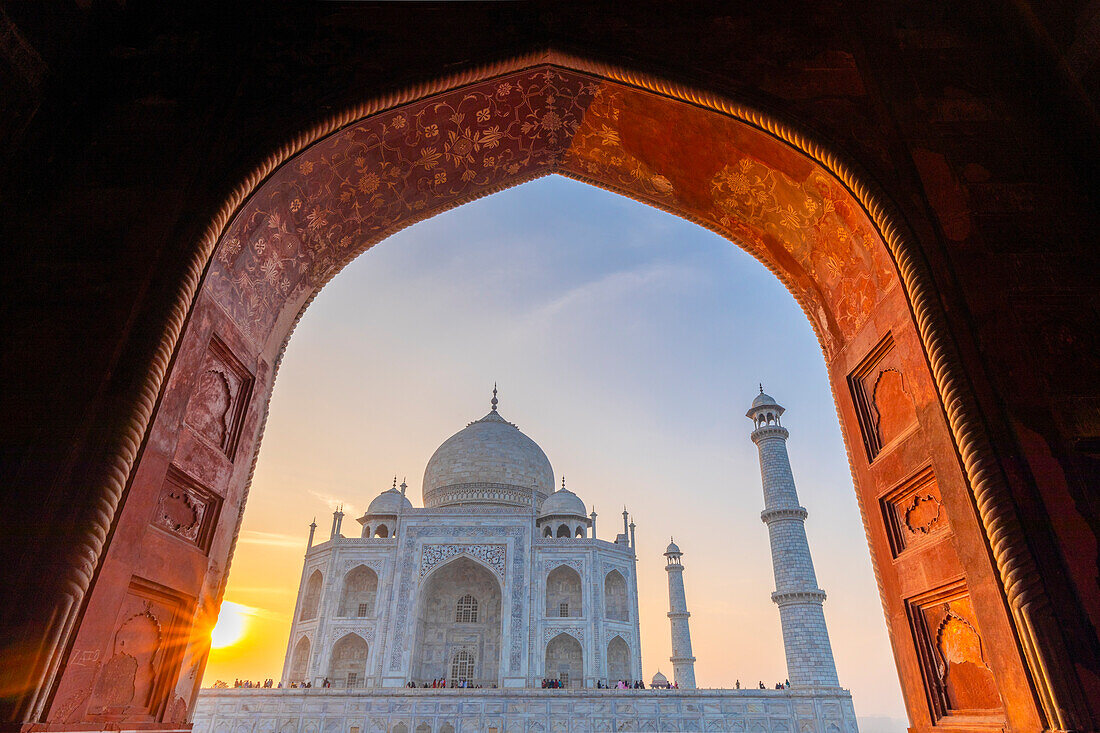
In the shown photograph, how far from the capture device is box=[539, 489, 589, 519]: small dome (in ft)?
77.2

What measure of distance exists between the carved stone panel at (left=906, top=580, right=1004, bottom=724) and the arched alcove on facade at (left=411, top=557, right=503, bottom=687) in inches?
744

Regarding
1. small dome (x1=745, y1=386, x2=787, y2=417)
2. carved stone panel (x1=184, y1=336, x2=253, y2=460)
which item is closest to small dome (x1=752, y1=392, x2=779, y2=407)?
small dome (x1=745, y1=386, x2=787, y2=417)

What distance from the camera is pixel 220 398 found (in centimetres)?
337

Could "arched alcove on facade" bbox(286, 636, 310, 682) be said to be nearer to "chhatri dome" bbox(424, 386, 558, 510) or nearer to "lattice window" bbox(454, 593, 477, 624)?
"lattice window" bbox(454, 593, 477, 624)

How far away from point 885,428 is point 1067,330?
0.85m

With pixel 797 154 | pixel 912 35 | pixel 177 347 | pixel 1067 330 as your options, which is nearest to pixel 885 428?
pixel 1067 330

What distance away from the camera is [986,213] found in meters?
3.02

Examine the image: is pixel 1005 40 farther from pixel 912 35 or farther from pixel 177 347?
pixel 177 347

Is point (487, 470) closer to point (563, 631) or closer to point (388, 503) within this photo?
point (388, 503)

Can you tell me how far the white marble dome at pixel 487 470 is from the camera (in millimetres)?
24938

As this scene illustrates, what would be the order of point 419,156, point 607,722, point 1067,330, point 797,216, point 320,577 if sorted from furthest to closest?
1. point 320,577
2. point 607,722
3. point 419,156
4. point 797,216
5. point 1067,330

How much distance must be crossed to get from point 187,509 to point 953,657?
3460mm

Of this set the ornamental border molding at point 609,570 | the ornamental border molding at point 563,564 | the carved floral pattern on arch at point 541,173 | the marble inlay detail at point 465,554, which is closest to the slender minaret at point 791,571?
the ornamental border molding at point 609,570

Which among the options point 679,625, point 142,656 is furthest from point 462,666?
point 142,656
